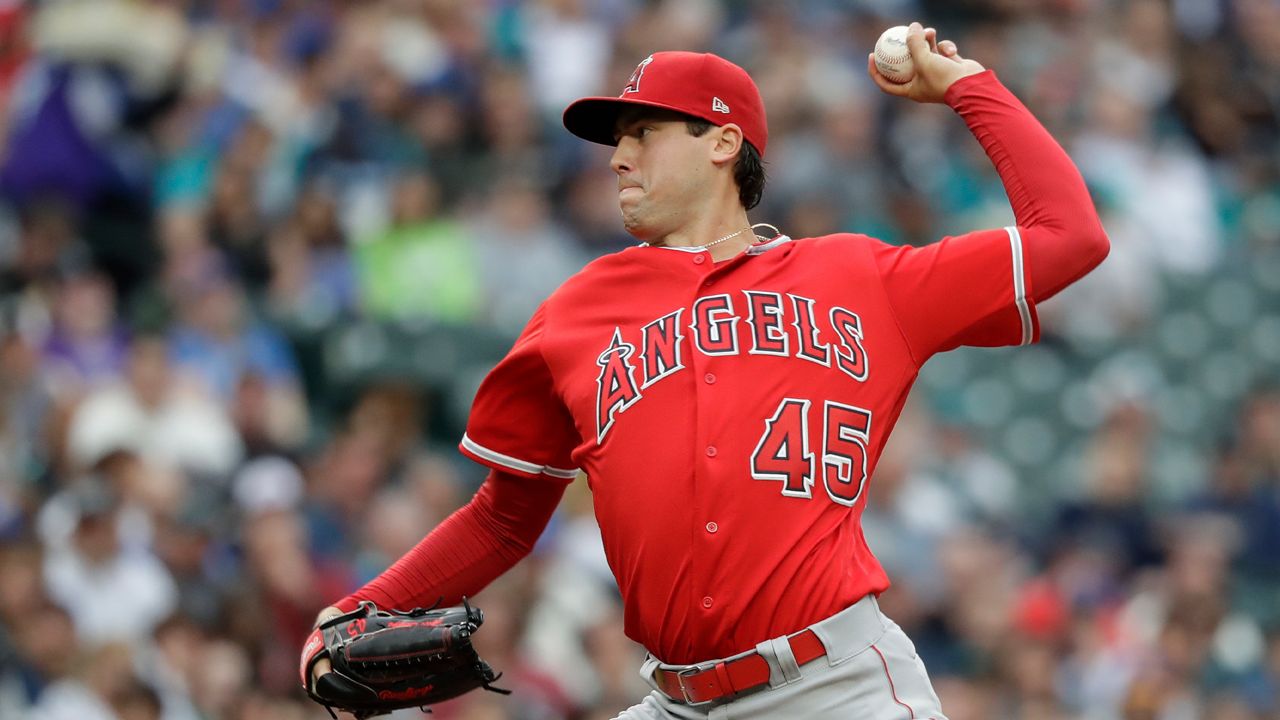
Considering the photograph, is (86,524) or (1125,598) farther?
(1125,598)

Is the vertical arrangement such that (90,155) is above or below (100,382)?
above

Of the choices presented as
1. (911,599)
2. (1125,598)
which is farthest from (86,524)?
(1125,598)

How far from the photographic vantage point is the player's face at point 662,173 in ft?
14.1

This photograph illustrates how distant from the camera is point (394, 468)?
859 centimetres

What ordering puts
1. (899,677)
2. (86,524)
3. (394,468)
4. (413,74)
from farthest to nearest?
(413,74) < (394,468) < (86,524) < (899,677)

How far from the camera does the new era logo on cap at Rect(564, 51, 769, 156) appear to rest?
14.0 feet

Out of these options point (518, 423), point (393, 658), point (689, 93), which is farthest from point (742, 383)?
point (393, 658)

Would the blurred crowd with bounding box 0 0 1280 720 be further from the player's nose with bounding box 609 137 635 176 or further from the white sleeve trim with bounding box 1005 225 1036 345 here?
the white sleeve trim with bounding box 1005 225 1036 345

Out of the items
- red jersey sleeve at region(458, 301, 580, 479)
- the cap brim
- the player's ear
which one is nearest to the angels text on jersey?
red jersey sleeve at region(458, 301, 580, 479)

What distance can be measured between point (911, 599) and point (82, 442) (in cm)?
378

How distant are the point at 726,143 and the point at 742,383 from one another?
26.0 inches

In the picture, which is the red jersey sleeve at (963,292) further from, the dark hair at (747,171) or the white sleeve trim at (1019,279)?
the dark hair at (747,171)

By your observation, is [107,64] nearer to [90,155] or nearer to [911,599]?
[90,155]

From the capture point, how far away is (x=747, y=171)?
173 inches
